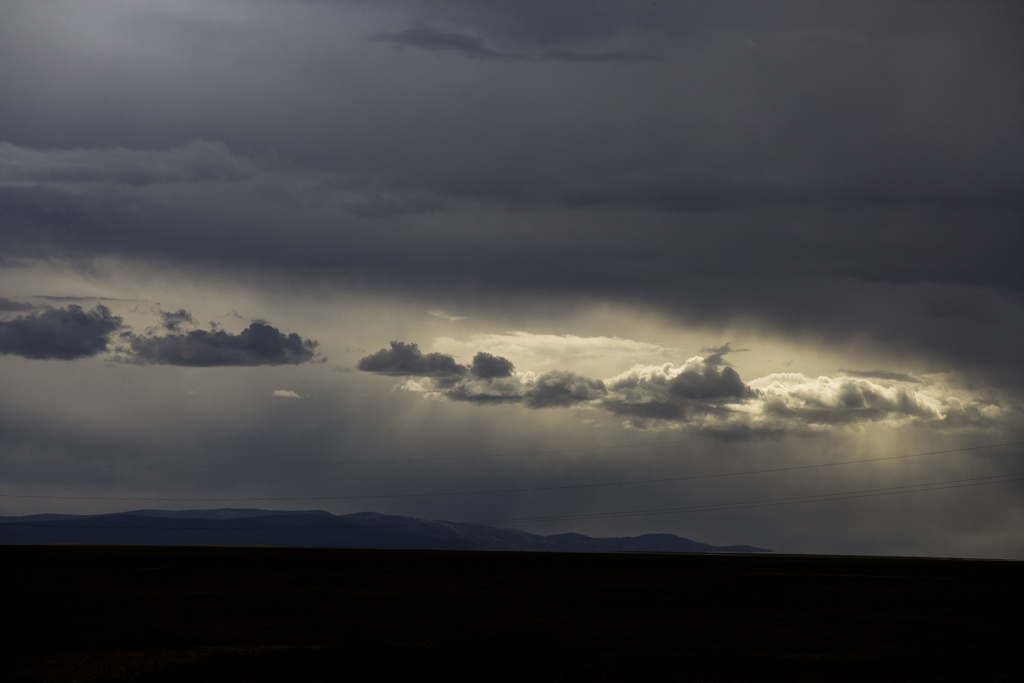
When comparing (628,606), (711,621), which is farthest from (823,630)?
(628,606)

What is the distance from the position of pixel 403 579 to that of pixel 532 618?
153 ft

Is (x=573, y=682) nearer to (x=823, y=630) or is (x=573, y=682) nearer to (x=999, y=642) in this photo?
(x=823, y=630)

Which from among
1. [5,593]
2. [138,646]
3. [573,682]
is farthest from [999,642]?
[5,593]

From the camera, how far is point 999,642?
2194 inches

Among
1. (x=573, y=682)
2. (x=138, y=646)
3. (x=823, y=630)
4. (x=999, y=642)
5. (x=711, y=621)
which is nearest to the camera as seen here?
(x=573, y=682)

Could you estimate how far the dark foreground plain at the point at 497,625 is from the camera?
120 ft

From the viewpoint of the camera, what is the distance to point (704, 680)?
1529 inches

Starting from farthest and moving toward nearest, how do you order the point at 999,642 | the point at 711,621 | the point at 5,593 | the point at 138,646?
the point at 5,593 → the point at 711,621 → the point at 999,642 → the point at 138,646

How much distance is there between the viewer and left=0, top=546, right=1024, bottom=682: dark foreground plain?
36.6 metres

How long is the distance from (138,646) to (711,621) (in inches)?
1660

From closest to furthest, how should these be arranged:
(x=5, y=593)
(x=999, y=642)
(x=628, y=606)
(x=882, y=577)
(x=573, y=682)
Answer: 1. (x=573, y=682)
2. (x=999, y=642)
3. (x=628, y=606)
4. (x=5, y=593)
5. (x=882, y=577)

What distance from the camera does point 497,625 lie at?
2486 inches

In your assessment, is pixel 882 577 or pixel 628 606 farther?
pixel 882 577

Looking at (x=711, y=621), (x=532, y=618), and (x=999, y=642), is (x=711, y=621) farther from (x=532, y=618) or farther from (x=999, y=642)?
(x=999, y=642)
